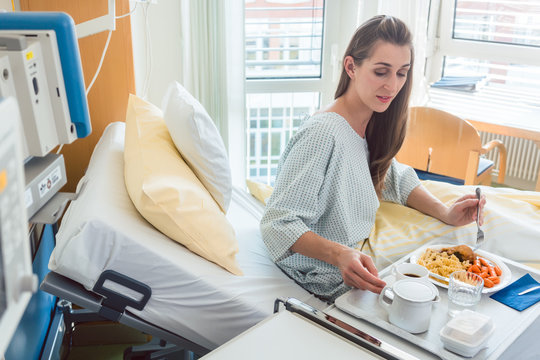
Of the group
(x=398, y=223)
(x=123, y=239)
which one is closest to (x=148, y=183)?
(x=123, y=239)

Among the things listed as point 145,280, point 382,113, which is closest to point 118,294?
point 145,280

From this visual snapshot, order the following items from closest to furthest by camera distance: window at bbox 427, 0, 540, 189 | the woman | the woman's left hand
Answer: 1. the woman
2. the woman's left hand
3. window at bbox 427, 0, 540, 189

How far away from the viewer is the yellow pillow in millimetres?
1325

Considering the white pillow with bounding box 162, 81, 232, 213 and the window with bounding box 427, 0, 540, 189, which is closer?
the white pillow with bounding box 162, 81, 232, 213

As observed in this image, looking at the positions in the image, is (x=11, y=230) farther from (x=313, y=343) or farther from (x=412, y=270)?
(x=412, y=270)

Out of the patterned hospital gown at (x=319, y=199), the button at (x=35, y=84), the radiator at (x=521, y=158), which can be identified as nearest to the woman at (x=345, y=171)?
the patterned hospital gown at (x=319, y=199)

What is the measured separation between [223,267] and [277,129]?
200cm

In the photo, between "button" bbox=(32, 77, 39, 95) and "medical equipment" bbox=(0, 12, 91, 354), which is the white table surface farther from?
"button" bbox=(32, 77, 39, 95)

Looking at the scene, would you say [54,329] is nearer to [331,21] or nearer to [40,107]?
[40,107]

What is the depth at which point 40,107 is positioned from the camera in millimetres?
1001

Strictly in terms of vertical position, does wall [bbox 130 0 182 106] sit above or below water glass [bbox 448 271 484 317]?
above

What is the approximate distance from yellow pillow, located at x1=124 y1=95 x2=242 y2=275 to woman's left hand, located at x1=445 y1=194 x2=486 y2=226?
0.65 m

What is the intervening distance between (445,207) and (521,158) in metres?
2.17

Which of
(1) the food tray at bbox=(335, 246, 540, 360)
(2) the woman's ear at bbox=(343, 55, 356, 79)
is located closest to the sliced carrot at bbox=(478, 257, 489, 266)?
(1) the food tray at bbox=(335, 246, 540, 360)
